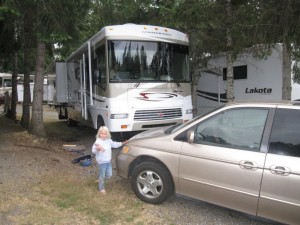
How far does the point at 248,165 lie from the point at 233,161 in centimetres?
21

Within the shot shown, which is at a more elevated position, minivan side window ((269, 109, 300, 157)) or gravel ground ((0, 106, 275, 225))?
minivan side window ((269, 109, 300, 157))

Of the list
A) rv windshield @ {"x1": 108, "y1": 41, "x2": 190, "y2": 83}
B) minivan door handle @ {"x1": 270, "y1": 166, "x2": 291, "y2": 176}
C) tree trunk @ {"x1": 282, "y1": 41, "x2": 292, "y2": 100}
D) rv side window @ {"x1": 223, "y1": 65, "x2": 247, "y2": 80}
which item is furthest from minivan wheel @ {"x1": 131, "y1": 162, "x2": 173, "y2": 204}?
rv side window @ {"x1": 223, "y1": 65, "x2": 247, "y2": 80}

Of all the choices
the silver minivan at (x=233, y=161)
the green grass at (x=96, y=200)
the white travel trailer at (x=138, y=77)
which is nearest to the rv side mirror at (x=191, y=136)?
the silver minivan at (x=233, y=161)

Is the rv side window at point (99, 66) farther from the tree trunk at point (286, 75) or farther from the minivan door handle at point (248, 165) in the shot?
the minivan door handle at point (248, 165)

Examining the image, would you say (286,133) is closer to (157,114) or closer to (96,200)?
(96,200)

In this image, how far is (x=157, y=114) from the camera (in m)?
10.5

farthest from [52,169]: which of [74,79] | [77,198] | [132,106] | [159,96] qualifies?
[74,79]

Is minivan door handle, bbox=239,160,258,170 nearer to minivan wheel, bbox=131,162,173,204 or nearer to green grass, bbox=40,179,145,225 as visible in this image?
minivan wheel, bbox=131,162,173,204

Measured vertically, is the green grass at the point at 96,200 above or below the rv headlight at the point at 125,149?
below

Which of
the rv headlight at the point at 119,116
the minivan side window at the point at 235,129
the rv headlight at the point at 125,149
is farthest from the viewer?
the rv headlight at the point at 119,116

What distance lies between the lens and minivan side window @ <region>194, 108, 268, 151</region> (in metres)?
5.00

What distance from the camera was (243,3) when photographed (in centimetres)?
1236

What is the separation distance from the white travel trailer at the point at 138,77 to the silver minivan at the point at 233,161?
4176mm

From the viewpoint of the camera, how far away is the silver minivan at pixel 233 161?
463 centimetres
